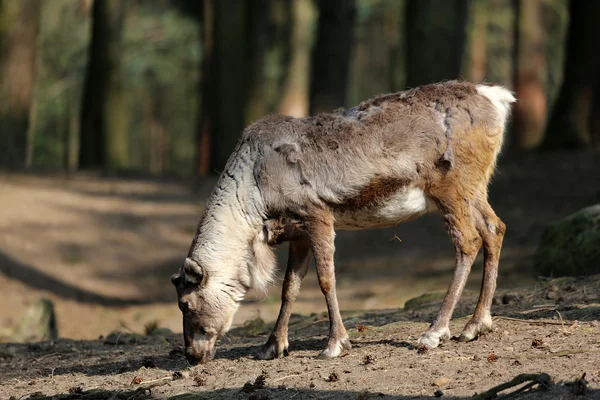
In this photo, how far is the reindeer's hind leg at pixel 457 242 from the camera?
A: 671cm

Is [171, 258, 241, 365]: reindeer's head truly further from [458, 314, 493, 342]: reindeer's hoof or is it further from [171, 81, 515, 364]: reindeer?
[458, 314, 493, 342]: reindeer's hoof

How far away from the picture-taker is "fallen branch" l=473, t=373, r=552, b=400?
16.5 feet

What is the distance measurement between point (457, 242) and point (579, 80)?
10260mm

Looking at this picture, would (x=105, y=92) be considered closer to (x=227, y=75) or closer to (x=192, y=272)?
(x=227, y=75)

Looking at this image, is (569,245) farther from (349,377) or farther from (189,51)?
(189,51)

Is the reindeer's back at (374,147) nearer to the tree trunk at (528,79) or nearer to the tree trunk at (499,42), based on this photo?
the tree trunk at (528,79)

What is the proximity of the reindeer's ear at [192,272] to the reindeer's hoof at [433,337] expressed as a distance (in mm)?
1789

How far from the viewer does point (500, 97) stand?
6.94 metres

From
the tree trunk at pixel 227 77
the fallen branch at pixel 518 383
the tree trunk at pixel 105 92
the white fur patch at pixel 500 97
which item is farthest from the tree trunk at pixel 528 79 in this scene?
the fallen branch at pixel 518 383

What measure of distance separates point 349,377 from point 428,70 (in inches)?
468

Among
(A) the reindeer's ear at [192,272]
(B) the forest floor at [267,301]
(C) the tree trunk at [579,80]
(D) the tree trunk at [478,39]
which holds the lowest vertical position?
(B) the forest floor at [267,301]

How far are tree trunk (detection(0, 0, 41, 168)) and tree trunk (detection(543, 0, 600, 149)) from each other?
10.5 metres

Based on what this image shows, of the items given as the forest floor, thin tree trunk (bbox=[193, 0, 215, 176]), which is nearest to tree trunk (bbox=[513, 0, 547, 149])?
the forest floor

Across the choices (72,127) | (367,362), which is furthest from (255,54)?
(72,127)
